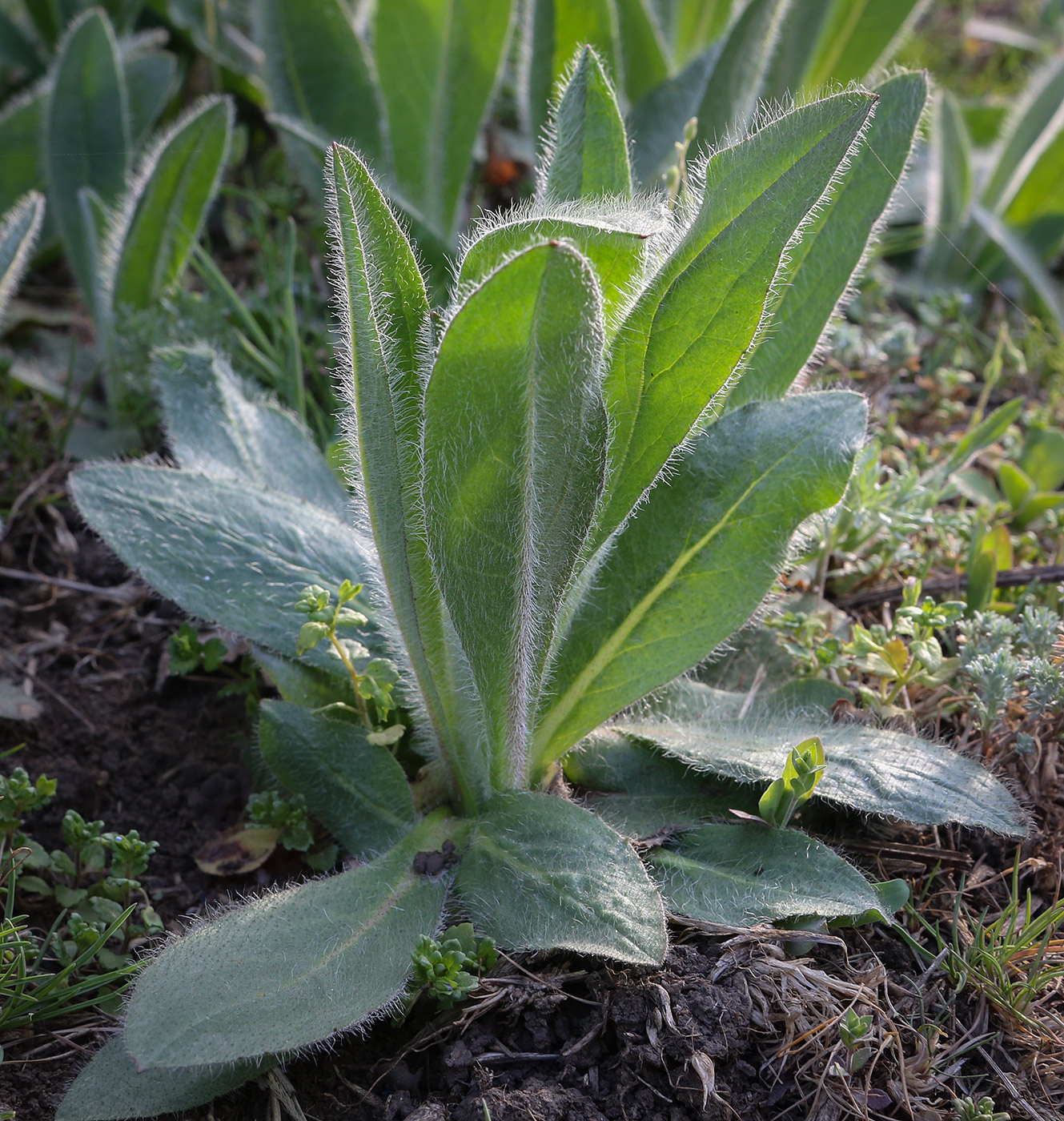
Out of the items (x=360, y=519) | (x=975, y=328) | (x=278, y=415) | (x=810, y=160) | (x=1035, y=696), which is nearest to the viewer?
(x=810, y=160)

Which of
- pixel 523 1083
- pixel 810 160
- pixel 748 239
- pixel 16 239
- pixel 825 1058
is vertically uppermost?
pixel 810 160

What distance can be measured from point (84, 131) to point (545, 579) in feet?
7.06

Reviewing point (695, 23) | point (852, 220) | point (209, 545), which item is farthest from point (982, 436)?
point (695, 23)

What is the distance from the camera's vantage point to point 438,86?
2.76 m

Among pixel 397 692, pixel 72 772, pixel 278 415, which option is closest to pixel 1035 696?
pixel 397 692

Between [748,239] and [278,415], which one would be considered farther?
[278,415]

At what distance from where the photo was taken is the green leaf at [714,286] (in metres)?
1.28

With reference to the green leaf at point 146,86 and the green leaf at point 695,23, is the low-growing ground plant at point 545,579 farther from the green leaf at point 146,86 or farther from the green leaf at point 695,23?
the green leaf at point 695,23

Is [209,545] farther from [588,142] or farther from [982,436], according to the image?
[982,436]

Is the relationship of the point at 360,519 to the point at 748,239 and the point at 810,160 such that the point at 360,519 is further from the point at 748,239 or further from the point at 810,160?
the point at 810,160

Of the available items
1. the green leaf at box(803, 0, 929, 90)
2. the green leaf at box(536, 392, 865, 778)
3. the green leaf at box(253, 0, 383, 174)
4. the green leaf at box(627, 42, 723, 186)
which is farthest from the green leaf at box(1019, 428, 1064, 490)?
the green leaf at box(253, 0, 383, 174)

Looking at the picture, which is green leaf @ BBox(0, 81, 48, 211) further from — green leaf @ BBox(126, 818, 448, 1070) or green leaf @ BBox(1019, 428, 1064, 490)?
green leaf @ BBox(1019, 428, 1064, 490)

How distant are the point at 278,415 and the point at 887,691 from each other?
1.35m

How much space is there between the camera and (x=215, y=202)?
131 inches
